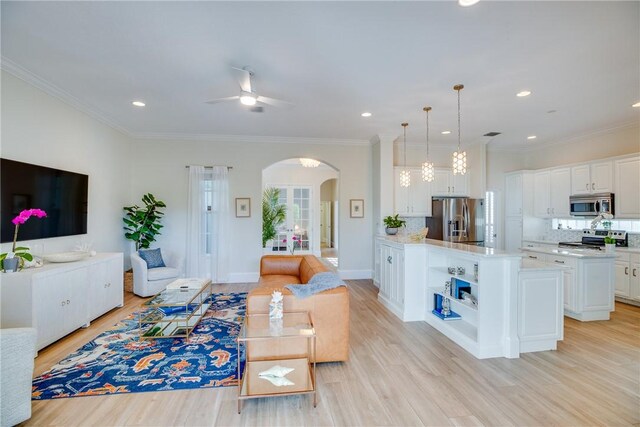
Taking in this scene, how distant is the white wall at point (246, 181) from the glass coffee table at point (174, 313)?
194cm

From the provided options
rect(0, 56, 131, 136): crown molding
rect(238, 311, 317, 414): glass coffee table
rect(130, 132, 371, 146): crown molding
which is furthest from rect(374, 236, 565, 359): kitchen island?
rect(0, 56, 131, 136): crown molding

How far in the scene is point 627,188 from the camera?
477 cm

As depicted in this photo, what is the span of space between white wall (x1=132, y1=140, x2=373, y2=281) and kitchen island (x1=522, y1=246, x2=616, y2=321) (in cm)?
344

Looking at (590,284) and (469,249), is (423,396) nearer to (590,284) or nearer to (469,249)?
(469,249)

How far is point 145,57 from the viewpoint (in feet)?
9.78

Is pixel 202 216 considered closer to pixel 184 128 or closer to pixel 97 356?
pixel 184 128

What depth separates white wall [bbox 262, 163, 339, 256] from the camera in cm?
923

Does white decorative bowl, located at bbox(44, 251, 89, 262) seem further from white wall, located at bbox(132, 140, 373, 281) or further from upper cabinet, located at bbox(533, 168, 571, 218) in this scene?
upper cabinet, located at bbox(533, 168, 571, 218)

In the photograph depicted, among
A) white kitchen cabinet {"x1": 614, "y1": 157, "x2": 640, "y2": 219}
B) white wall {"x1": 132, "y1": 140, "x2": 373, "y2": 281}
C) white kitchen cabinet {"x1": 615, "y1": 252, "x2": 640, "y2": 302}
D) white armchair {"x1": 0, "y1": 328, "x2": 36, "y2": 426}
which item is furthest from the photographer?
white wall {"x1": 132, "y1": 140, "x2": 373, "y2": 281}

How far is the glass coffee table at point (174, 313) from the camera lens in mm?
3324

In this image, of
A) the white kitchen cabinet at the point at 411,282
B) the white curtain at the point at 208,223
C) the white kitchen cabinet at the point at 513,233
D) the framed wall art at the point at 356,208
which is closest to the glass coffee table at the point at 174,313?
the white curtain at the point at 208,223

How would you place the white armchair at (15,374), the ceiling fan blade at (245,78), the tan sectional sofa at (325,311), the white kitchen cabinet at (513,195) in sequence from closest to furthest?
1. the white armchair at (15,374)
2. the tan sectional sofa at (325,311)
3. the ceiling fan blade at (245,78)
4. the white kitchen cabinet at (513,195)

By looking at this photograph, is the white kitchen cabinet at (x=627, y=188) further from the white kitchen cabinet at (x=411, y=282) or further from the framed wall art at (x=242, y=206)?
the framed wall art at (x=242, y=206)

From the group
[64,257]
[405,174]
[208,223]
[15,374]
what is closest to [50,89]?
[64,257]
